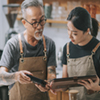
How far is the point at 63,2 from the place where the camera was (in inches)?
84.3

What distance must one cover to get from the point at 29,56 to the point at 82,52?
0.26m

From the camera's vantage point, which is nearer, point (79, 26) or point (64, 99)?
point (79, 26)

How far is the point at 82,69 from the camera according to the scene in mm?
1138

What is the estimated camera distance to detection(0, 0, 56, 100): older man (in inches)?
41.4

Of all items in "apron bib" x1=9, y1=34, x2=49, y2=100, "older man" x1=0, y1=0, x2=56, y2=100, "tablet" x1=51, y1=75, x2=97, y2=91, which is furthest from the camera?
"apron bib" x1=9, y1=34, x2=49, y2=100

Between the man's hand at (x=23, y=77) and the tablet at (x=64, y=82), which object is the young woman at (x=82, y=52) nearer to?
the tablet at (x=64, y=82)

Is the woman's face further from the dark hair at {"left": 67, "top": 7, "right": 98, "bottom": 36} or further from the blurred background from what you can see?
the blurred background

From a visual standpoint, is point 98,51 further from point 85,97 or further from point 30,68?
point 30,68

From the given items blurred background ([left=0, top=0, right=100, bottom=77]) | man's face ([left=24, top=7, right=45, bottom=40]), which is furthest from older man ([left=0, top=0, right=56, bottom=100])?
blurred background ([left=0, top=0, right=100, bottom=77])

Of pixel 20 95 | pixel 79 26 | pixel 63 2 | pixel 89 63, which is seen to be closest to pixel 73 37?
pixel 79 26

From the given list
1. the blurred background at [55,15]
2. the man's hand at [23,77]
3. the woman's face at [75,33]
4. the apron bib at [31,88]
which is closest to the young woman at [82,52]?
the woman's face at [75,33]

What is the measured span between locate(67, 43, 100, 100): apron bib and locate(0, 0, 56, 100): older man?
3.7 inches

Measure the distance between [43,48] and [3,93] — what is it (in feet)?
1.69

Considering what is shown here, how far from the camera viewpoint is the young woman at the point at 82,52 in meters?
1.01
